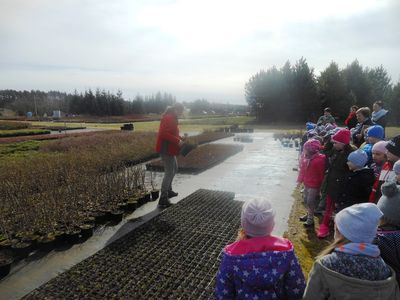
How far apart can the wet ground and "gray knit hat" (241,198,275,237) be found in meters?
2.94

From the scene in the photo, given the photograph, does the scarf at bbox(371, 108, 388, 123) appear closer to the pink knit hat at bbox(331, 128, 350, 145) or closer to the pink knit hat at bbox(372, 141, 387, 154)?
the pink knit hat at bbox(331, 128, 350, 145)

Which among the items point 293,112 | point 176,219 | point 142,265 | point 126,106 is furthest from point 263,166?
point 126,106

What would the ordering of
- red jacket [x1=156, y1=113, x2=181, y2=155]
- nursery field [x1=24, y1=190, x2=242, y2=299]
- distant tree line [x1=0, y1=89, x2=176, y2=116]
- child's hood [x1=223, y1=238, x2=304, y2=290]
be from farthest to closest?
1. distant tree line [x1=0, y1=89, x2=176, y2=116]
2. red jacket [x1=156, y1=113, x2=181, y2=155]
3. nursery field [x1=24, y1=190, x2=242, y2=299]
4. child's hood [x1=223, y1=238, x2=304, y2=290]

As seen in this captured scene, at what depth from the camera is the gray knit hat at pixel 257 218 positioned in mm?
2016

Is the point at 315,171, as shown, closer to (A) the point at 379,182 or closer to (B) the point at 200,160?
(A) the point at 379,182

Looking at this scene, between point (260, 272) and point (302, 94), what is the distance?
39.6 meters

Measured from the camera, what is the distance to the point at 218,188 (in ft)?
26.3

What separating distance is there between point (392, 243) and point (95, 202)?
513 cm

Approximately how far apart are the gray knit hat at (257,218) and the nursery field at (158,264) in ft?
5.42

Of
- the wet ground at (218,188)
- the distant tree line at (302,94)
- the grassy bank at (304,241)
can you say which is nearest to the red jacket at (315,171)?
the grassy bank at (304,241)

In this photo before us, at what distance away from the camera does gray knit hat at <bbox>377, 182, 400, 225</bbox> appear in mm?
2406

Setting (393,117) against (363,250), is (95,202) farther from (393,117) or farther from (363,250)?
(393,117)

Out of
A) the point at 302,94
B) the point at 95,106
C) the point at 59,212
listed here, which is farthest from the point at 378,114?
the point at 95,106

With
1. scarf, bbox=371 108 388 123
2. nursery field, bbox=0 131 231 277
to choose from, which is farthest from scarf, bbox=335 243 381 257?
scarf, bbox=371 108 388 123
